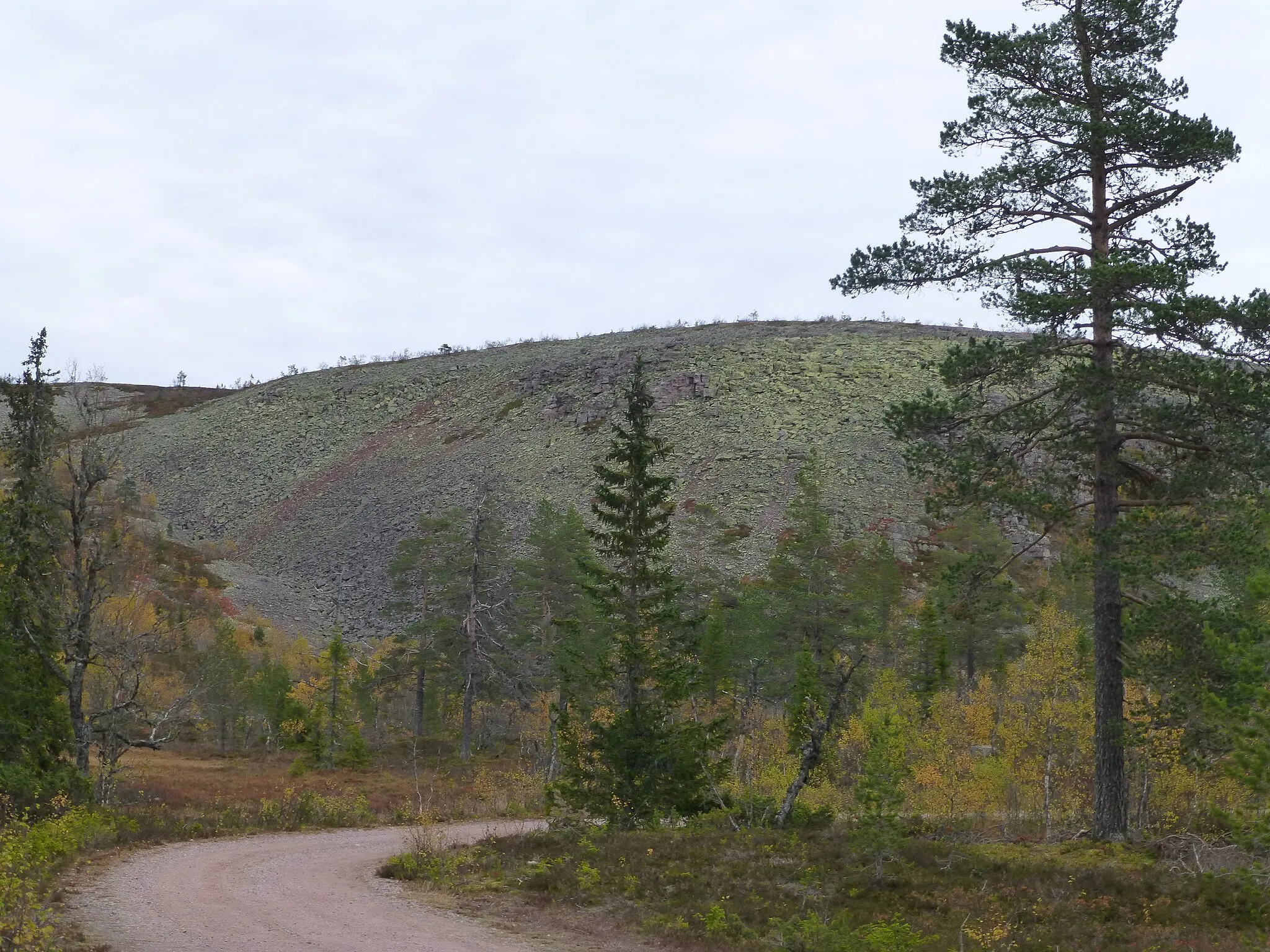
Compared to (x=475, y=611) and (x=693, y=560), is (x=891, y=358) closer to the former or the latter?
(x=693, y=560)

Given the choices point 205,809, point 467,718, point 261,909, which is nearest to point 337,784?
point 467,718

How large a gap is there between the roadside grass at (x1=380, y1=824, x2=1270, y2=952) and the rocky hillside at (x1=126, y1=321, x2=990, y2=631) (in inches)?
2201

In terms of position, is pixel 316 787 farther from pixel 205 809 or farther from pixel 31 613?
pixel 31 613

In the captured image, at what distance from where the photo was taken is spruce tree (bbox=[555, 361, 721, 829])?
19.9 meters

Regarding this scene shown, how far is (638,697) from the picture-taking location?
20781mm

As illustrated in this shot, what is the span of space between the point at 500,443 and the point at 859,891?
9325cm

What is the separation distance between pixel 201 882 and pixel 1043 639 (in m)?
24.4

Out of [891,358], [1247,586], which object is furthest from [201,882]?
[891,358]

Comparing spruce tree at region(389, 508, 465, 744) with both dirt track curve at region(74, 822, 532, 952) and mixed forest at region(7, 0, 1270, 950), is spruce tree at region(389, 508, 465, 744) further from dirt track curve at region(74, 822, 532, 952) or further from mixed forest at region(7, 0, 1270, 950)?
dirt track curve at region(74, 822, 532, 952)

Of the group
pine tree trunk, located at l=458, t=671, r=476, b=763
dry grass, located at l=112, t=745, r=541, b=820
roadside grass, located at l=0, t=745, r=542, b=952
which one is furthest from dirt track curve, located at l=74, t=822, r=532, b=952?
pine tree trunk, located at l=458, t=671, r=476, b=763

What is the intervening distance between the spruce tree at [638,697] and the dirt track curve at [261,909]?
419 centimetres

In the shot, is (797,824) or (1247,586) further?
(797,824)

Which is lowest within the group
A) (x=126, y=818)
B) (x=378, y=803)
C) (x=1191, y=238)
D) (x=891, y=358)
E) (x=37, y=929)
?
(x=378, y=803)

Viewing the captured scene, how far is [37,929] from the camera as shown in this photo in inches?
324
